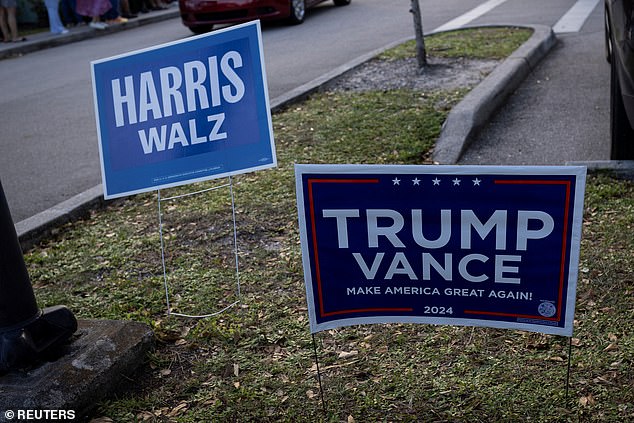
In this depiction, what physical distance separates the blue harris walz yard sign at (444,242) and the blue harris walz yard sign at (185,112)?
1.04 metres

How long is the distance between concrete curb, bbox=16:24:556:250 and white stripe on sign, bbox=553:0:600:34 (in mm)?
1549

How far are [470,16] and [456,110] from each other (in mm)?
7967

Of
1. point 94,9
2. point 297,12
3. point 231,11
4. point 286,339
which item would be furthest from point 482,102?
point 94,9

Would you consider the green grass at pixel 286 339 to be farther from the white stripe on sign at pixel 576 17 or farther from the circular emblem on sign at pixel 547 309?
the white stripe on sign at pixel 576 17

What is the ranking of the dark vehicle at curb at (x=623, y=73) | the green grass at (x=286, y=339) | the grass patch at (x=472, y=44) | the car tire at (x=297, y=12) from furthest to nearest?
the car tire at (x=297, y=12) < the grass patch at (x=472, y=44) < the dark vehicle at curb at (x=623, y=73) < the green grass at (x=286, y=339)

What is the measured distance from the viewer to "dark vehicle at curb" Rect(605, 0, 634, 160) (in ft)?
14.0

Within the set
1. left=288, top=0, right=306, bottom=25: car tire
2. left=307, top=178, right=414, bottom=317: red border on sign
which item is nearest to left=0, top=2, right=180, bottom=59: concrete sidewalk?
left=288, top=0, right=306, bottom=25: car tire

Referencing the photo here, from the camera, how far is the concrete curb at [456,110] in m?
5.45

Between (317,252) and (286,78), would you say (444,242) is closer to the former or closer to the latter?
(317,252)

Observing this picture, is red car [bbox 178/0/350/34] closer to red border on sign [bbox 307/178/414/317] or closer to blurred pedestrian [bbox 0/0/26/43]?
blurred pedestrian [bbox 0/0/26/43]

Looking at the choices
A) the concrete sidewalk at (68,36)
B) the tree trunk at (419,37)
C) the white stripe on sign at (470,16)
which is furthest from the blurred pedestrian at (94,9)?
the tree trunk at (419,37)

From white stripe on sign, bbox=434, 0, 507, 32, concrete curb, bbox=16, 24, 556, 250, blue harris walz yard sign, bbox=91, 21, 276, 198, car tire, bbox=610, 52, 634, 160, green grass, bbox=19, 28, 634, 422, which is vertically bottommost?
white stripe on sign, bbox=434, 0, 507, 32

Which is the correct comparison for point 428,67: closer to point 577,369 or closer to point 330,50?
point 330,50

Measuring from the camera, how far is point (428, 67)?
8.85 m
